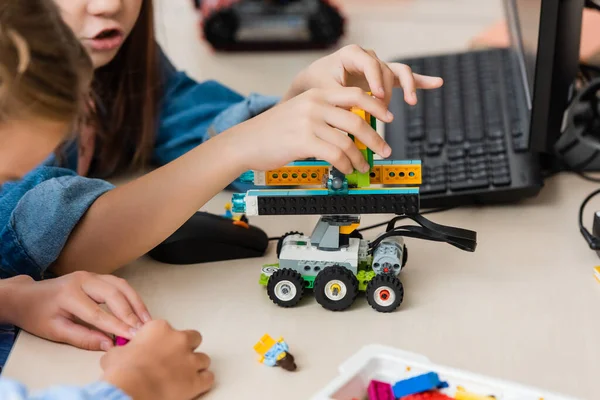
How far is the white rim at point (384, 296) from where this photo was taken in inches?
27.5

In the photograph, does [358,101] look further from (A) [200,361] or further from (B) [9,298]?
(B) [9,298]

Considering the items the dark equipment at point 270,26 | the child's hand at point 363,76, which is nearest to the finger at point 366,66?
the child's hand at point 363,76

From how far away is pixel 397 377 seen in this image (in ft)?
1.99

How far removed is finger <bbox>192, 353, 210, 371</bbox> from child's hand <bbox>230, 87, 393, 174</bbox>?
0.59 feet

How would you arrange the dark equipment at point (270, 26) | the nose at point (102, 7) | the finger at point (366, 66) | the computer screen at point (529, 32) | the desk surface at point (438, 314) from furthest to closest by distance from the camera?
1. the dark equipment at point (270, 26)
2. the nose at point (102, 7)
3. the computer screen at point (529, 32)
4. the finger at point (366, 66)
5. the desk surface at point (438, 314)

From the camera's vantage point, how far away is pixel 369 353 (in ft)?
2.03

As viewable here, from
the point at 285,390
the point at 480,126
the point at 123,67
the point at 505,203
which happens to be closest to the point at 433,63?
the point at 480,126

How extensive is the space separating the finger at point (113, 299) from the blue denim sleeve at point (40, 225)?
96 millimetres

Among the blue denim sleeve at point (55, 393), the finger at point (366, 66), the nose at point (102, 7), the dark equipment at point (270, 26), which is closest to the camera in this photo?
the blue denim sleeve at point (55, 393)

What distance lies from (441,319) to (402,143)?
1.09ft

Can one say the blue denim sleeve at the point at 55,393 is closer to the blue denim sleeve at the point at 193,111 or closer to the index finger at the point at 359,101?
the index finger at the point at 359,101

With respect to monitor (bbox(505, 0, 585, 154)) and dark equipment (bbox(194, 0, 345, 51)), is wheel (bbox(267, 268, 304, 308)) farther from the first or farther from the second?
dark equipment (bbox(194, 0, 345, 51))

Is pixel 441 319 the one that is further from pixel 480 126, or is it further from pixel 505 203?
pixel 480 126

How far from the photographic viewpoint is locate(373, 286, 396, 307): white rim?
698 mm
